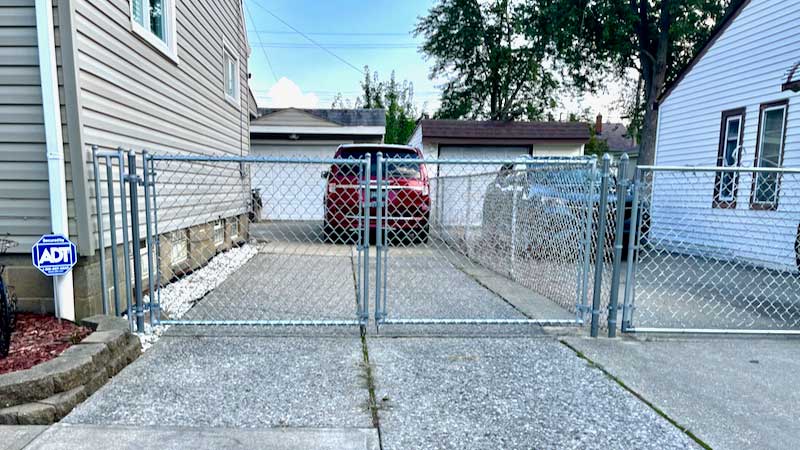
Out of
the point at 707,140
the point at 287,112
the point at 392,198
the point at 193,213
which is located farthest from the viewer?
the point at 287,112

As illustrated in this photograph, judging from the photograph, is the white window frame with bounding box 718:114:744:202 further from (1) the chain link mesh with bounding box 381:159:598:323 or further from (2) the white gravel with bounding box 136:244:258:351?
(2) the white gravel with bounding box 136:244:258:351

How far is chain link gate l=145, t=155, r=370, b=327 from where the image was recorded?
3.22 metres

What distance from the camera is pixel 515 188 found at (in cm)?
517

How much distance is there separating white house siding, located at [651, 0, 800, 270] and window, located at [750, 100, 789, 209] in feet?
0.30

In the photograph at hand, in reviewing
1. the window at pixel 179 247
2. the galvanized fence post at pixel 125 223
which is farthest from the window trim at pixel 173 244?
the galvanized fence post at pixel 125 223

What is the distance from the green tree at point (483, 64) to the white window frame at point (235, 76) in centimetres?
1514

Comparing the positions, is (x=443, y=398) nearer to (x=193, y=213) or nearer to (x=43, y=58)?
(x=43, y=58)

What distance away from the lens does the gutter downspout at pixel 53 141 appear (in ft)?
8.76

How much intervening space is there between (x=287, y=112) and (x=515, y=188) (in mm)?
8118

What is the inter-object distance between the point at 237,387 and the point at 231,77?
6.36 metres

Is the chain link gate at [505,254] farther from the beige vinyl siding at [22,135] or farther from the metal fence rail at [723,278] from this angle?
the beige vinyl siding at [22,135]

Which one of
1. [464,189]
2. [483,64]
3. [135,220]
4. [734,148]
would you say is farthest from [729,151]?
[483,64]

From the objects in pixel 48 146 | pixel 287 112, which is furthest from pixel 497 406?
pixel 287 112

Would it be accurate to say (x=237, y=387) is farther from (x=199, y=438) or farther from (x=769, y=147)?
(x=769, y=147)
